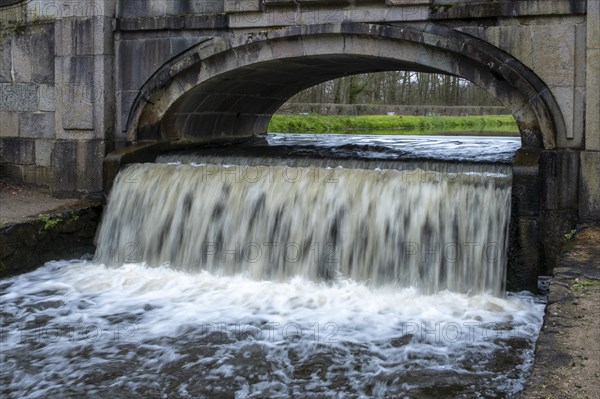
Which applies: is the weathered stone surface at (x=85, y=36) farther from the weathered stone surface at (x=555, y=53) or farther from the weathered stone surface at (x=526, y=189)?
the weathered stone surface at (x=526, y=189)

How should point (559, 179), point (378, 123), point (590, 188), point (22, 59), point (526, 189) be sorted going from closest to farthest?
1. point (526, 189)
2. point (590, 188)
3. point (559, 179)
4. point (22, 59)
5. point (378, 123)

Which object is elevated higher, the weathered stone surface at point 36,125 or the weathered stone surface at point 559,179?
the weathered stone surface at point 36,125

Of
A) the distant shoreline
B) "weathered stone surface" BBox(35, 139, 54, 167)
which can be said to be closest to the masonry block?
"weathered stone surface" BBox(35, 139, 54, 167)

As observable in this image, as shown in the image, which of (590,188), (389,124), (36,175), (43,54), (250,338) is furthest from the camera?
(389,124)

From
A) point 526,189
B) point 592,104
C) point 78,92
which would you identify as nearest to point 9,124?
point 78,92

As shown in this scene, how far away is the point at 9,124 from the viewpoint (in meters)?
9.79

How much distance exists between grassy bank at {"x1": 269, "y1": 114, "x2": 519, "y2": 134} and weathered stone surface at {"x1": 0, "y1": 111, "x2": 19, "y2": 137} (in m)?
10.2

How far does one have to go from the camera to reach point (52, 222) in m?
8.11

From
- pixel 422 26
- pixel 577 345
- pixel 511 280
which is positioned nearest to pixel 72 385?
pixel 577 345

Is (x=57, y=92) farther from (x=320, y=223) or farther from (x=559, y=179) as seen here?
(x=559, y=179)

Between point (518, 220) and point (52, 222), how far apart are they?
185 inches

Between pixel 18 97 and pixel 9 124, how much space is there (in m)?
0.37

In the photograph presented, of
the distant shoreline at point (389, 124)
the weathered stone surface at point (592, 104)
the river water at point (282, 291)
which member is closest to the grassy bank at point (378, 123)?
the distant shoreline at point (389, 124)

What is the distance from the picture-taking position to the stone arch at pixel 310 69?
7668 millimetres
